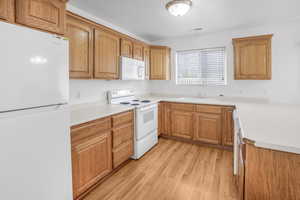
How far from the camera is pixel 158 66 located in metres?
3.77

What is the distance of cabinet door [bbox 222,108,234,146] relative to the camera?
2.88 metres

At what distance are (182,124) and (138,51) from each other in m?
1.80

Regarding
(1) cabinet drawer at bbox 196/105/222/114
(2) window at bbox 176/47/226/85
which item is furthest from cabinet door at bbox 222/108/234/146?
(2) window at bbox 176/47/226/85

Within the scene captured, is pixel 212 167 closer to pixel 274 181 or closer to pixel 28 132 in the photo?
pixel 274 181

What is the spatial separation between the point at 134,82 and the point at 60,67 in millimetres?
2438

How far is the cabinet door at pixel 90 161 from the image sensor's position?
1.63 metres

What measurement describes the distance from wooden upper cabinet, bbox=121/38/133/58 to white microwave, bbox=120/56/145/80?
103mm

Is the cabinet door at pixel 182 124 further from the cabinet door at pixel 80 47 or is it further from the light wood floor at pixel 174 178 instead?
the cabinet door at pixel 80 47

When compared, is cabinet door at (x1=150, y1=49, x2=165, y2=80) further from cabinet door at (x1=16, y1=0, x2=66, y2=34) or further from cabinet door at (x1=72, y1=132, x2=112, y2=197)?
cabinet door at (x1=16, y1=0, x2=66, y2=34)

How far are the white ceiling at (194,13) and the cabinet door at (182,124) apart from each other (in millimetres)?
1787

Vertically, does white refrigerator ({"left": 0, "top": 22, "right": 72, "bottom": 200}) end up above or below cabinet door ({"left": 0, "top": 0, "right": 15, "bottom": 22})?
below

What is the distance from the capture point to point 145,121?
9.25 ft

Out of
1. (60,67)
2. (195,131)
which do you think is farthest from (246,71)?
(60,67)

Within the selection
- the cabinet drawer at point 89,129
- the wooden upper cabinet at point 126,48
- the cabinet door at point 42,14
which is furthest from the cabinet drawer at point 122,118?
the cabinet door at point 42,14
